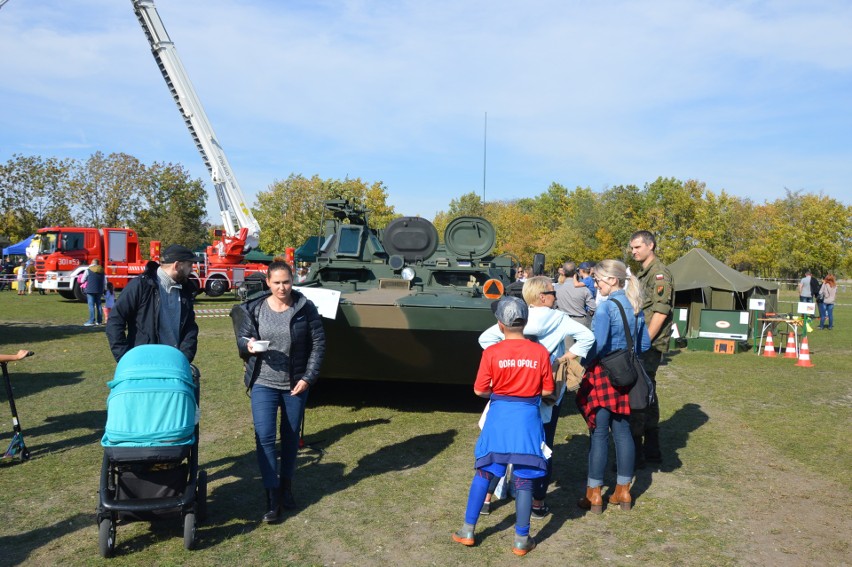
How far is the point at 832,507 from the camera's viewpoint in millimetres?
5113

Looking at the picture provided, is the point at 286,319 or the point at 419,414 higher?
the point at 286,319

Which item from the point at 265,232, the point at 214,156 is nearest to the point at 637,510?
the point at 214,156

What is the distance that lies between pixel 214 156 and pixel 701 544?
24245 millimetres

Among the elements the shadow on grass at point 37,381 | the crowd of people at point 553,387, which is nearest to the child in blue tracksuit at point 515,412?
the crowd of people at point 553,387

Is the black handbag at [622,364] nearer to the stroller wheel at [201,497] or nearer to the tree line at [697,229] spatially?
the stroller wheel at [201,497]

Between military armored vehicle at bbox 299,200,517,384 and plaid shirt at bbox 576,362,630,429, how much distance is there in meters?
1.77

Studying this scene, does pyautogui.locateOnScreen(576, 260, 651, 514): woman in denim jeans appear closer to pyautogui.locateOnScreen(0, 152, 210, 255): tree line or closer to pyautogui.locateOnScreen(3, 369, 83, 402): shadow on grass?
pyautogui.locateOnScreen(3, 369, 83, 402): shadow on grass

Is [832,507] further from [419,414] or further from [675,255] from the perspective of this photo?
[675,255]

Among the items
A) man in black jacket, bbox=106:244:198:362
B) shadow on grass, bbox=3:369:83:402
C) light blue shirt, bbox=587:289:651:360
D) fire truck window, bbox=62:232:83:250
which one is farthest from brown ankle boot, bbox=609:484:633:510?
fire truck window, bbox=62:232:83:250

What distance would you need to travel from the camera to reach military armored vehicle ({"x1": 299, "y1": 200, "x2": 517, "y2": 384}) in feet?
21.9

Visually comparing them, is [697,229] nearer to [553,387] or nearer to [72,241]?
[72,241]

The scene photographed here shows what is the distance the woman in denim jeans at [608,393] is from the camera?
4792 millimetres

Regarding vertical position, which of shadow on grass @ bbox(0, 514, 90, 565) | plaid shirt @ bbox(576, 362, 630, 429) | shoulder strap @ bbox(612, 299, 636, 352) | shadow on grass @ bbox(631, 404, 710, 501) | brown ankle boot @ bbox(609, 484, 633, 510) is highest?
shoulder strap @ bbox(612, 299, 636, 352)

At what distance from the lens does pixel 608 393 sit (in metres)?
4.80
